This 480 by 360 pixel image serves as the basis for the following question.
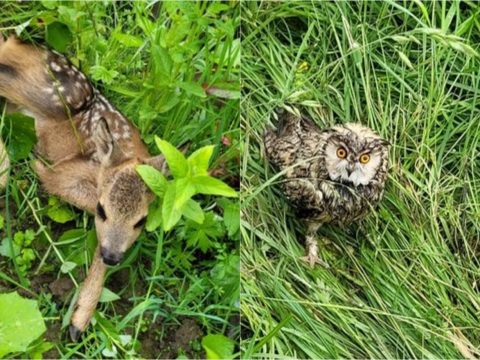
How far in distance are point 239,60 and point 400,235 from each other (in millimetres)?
574

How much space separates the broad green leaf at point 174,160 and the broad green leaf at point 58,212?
330 mm

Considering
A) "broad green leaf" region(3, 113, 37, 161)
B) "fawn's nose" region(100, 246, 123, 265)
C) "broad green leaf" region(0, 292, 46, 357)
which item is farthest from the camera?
"broad green leaf" region(3, 113, 37, 161)

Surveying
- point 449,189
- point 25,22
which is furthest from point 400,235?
point 25,22

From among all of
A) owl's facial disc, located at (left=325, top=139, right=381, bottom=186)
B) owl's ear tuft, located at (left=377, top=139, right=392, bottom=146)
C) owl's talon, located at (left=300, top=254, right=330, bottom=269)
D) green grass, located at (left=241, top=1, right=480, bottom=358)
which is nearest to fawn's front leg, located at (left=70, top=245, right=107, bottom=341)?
green grass, located at (left=241, top=1, right=480, bottom=358)

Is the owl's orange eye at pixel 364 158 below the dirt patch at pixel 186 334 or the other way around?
the other way around

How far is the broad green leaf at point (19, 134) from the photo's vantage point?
1.96 meters

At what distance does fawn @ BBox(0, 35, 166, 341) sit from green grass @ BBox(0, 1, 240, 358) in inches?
1.6

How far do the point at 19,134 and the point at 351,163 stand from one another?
800 mm

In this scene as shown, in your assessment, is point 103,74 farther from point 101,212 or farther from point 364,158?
point 364,158

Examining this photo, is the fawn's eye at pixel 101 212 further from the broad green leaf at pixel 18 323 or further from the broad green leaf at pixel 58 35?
the broad green leaf at pixel 58 35

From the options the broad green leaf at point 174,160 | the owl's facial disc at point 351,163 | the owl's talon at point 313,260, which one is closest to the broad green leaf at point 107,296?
the broad green leaf at point 174,160

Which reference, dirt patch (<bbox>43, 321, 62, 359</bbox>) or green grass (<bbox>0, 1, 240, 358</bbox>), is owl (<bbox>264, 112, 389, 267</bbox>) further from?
dirt patch (<bbox>43, 321, 62, 359</bbox>)

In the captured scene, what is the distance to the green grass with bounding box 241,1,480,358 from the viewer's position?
1.85 m

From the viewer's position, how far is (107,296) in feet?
6.35
